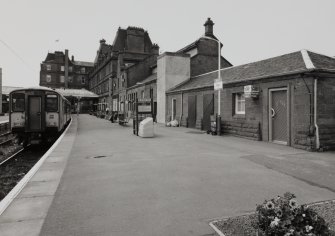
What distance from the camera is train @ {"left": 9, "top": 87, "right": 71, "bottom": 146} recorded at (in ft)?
49.4

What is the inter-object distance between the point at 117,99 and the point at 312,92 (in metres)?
40.9

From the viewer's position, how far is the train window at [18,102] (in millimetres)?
15188

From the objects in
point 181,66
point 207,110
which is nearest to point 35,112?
point 207,110

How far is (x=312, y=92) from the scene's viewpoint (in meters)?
10.9

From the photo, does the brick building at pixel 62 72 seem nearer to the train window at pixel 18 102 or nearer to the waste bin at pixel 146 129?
the train window at pixel 18 102

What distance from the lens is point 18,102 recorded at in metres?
15.3

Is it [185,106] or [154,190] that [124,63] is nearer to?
[185,106]

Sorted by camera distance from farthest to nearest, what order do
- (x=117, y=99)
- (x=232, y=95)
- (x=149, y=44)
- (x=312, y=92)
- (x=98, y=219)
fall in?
(x=149, y=44), (x=117, y=99), (x=232, y=95), (x=312, y=92), (x=98, y=219)

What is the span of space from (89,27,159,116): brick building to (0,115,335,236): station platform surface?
106 feet

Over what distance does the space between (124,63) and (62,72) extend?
44.1m

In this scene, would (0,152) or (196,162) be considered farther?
(0,152)

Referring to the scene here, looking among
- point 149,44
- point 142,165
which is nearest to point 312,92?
point 142,165

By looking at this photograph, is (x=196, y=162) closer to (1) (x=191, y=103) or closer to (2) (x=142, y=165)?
(2) (x=142, y=165)

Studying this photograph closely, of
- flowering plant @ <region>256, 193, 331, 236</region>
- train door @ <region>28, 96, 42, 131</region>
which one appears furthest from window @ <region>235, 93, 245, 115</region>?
flowering plant @ <region>256, 193, 331, 236</region>
